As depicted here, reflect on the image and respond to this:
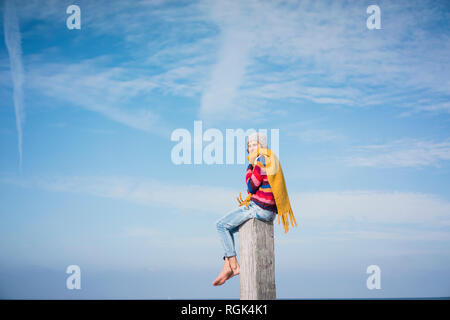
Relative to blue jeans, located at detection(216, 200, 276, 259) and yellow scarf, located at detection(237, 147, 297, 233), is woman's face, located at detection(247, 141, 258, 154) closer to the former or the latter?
yellow scarf, located at detection(237, 147, 297, 233)

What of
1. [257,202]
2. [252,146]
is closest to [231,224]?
[257,202]

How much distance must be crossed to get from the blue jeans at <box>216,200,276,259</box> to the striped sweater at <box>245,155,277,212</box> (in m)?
0.08

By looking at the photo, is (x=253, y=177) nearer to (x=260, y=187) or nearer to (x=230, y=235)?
(x=260, y=187)

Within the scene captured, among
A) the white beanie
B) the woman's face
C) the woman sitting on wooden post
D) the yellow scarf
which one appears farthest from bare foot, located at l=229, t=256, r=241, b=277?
the white beanie

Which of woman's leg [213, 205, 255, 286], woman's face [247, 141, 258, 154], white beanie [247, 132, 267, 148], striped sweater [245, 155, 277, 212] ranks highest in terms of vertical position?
white beanie [247, 132, 267, 148]

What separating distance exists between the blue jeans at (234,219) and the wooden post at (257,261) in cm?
9

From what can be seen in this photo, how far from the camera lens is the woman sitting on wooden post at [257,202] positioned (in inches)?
259

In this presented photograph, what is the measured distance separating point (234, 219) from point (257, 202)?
0.44 meters

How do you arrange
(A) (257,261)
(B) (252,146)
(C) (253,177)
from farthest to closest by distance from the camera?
1. (B) (252,146)
2. (C) (253,177)
3. (A) (257,261)

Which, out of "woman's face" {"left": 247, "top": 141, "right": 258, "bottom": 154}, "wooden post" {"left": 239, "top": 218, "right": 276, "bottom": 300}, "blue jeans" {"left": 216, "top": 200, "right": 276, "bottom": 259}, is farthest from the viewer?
"woman's face" {"left": 247, "top": 141, "right": 258, "bottom": 154}

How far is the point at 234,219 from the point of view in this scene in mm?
6602

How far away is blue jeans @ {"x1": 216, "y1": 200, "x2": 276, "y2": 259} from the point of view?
6.57 meters

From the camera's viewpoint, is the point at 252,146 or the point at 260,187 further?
the point at 252,146
